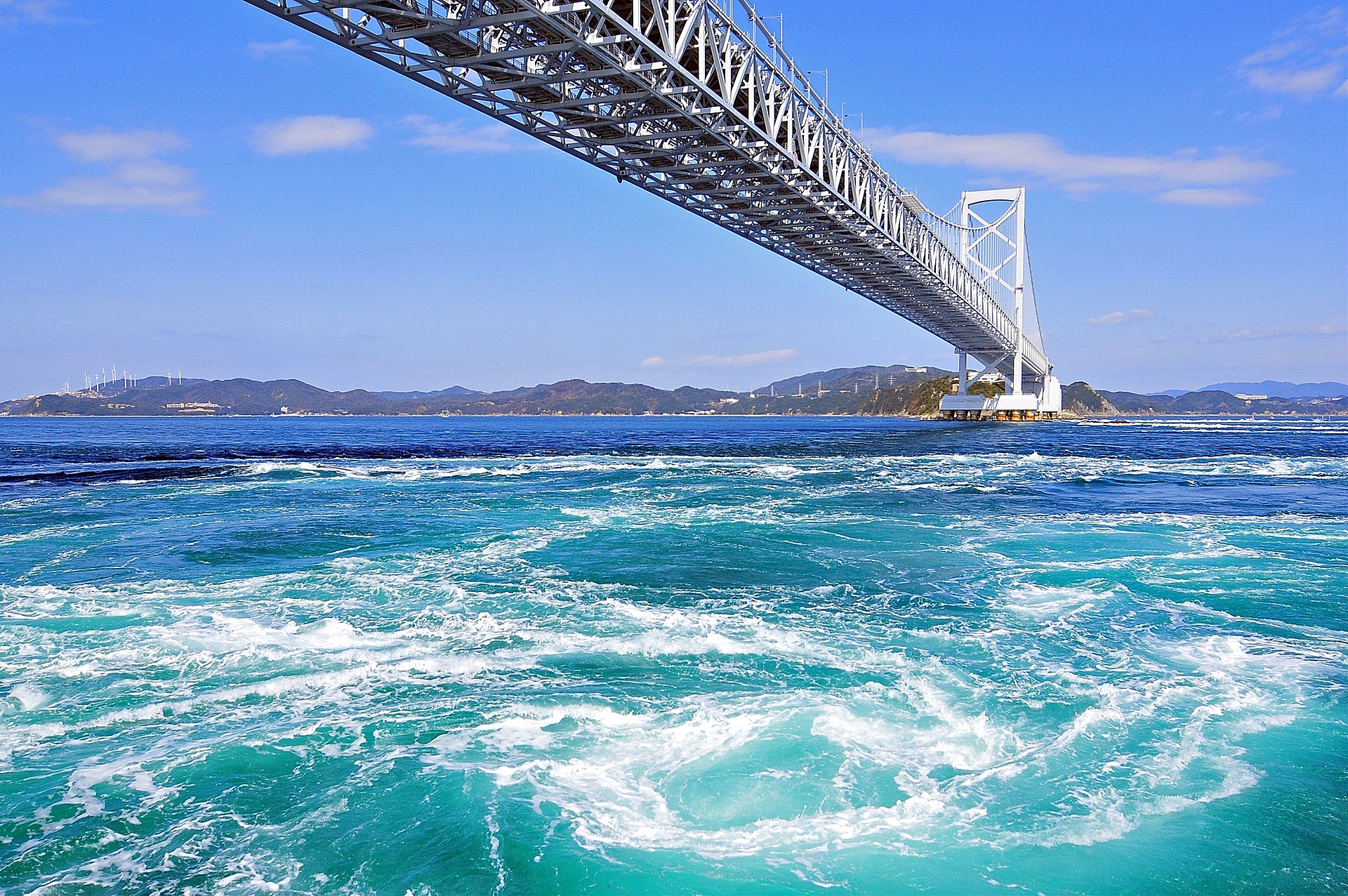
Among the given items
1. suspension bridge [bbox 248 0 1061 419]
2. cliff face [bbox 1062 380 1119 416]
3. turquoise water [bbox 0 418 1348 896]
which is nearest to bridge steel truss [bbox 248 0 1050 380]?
suspension bridge [bbox 248 0 1061 419]

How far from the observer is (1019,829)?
4.35 m

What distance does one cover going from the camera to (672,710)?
19.6 ft

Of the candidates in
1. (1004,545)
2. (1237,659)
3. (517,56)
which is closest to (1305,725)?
(1237,659)

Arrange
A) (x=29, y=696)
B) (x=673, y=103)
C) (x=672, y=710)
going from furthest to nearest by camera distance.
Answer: (x=673, y=103) < (x=29, y=696) < (x=672, y=710)

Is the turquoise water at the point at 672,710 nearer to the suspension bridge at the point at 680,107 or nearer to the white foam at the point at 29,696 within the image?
the white foam at the point at 29,696

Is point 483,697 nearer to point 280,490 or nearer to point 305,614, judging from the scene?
point 305,614

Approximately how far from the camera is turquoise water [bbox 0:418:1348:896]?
4090 millimetres

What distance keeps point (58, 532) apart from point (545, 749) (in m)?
13.3

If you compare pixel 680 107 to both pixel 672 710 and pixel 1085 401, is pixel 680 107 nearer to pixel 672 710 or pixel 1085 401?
pixel 672 710

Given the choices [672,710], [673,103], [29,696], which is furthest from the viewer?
[673,103]

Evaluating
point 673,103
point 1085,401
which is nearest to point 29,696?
point 673,103

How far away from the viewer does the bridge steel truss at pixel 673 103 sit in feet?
47.4

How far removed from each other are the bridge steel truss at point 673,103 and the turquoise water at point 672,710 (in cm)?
938

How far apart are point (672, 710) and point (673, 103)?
16352 millimetres
